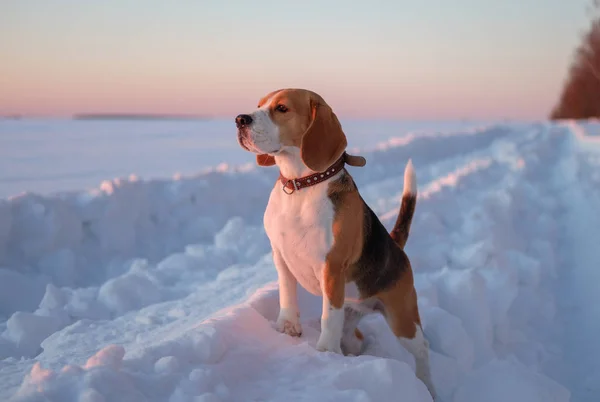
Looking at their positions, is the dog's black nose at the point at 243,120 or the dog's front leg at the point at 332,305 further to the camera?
the dog's front leg at the point at 332,305

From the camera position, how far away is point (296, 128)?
9.50 feet

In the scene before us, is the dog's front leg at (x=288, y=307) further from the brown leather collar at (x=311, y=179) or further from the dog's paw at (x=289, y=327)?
the brown leather collar at (x=311, y=179)

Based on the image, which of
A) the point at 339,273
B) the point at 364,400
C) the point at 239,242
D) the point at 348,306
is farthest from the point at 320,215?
the point at 239,242

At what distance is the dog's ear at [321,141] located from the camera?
2834 mm

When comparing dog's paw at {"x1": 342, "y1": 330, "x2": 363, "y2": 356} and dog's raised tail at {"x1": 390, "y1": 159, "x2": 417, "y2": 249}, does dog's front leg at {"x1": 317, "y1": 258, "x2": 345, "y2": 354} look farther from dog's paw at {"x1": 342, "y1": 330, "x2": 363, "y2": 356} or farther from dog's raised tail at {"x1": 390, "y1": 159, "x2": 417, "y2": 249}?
dog's raised tail at {"x1": 390, "y1": 159, "x2": 417, "y2": 249}

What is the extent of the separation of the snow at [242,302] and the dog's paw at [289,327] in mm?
57

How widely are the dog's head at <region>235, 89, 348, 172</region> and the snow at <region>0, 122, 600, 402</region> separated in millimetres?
936

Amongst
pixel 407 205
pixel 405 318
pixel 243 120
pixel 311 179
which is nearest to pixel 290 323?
pixel 405 318

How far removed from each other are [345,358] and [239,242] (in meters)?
3.54

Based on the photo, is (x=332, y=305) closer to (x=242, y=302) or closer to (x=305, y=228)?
(x=305, y=228)

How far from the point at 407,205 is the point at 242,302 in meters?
1.22

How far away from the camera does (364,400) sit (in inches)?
97.6

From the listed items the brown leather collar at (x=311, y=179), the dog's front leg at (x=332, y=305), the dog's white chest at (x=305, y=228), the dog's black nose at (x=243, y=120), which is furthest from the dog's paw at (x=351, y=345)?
the dog's black nose at (x=243, y=120)

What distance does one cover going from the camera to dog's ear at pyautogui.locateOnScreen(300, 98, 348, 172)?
2.83m
